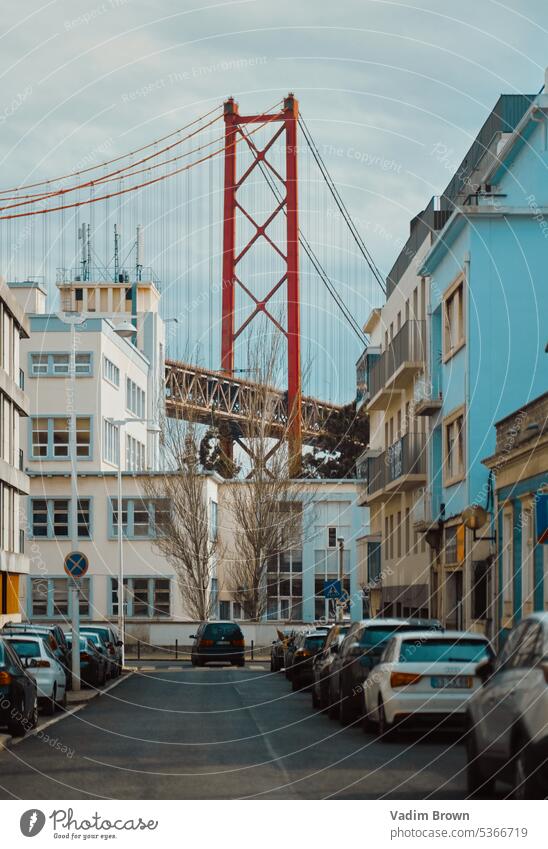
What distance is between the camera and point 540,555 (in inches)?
1227

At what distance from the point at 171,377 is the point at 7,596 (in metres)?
28.1

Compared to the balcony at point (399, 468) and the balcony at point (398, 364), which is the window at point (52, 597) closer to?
the balcony at point (399, 468)

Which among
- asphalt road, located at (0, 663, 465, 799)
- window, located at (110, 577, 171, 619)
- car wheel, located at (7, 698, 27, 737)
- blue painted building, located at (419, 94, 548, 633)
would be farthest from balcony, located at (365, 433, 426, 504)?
car wheel, located at (7, 698, 27, 737)

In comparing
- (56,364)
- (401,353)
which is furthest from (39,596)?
(401,353)

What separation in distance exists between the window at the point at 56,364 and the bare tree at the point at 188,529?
6.21m

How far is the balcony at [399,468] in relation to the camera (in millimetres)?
45938

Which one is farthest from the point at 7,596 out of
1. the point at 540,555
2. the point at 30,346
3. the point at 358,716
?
the point at 358,716

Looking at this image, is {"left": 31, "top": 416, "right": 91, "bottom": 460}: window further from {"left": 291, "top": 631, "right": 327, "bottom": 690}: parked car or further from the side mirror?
the side mirror

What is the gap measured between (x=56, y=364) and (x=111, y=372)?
3813 mm

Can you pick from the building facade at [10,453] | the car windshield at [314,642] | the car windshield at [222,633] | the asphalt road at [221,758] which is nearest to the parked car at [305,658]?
the car windshield at [314,642]

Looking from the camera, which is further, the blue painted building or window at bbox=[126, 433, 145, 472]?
window at bbox=[126, 433, 145, 472]

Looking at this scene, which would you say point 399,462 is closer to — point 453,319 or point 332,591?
point 332,591

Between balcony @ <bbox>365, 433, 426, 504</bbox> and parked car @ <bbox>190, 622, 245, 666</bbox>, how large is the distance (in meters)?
6.71

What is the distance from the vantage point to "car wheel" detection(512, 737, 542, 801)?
10779mm
